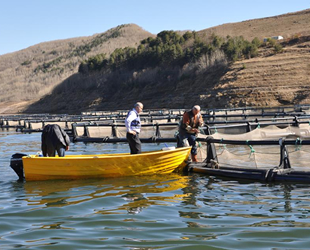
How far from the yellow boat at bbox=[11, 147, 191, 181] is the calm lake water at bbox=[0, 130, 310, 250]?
29cm

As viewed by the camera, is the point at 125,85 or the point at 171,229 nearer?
the point at 171,229

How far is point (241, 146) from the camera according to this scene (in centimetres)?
1391

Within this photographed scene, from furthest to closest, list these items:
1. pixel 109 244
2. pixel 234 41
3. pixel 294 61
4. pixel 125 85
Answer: pixel 125 85 < pixel 234 41 < pixel 294 61 < pixel 109 244

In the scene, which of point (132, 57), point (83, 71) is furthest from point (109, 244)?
point (83, 71)

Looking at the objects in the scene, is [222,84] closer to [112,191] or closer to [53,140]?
[53,140]

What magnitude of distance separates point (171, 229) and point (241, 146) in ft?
19.9

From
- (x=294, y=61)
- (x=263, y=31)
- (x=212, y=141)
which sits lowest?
(x=212, y=141)

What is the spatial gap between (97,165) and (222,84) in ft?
183

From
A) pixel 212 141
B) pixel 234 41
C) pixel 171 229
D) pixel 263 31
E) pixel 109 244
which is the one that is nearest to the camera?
pixel 109 244

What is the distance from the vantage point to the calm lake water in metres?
7.69

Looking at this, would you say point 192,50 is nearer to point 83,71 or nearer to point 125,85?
point 125,85

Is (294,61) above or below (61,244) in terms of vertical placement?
above

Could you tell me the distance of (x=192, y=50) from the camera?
8362cm

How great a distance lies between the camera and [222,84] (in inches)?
2687
